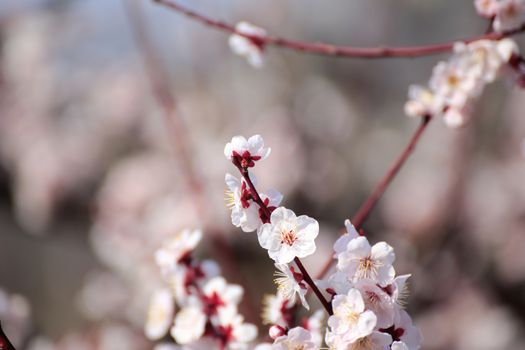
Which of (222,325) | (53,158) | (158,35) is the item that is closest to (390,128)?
(158,35)

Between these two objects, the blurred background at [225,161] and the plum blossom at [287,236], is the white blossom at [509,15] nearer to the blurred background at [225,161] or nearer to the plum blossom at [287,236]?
the plum blossom at [287,236]

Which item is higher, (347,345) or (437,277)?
(437,277)

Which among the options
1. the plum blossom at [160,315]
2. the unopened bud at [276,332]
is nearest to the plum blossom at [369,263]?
the unopened bud at [276,332]

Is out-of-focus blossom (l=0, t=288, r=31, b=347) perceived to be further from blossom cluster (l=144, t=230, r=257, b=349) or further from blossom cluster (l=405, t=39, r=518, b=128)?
blossom cluster (l=405, t=39, r=518, b=128)

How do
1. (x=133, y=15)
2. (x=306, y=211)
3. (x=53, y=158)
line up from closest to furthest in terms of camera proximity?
(x=133, y=15), (x=306, y=211), (x=53, y=158)

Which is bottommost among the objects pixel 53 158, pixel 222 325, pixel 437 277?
pixel 222 325

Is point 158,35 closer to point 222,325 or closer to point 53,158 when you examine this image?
point 53,158

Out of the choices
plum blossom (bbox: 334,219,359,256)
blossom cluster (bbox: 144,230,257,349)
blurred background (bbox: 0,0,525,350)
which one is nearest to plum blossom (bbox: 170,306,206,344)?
blossom cluster (bbox: 144,230,257,349)
